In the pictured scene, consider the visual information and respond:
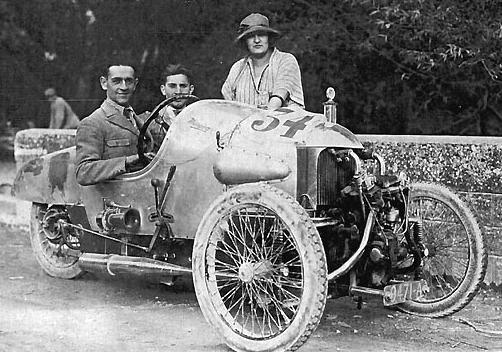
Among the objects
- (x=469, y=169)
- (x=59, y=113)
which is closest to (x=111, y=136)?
(x=469, y=169)

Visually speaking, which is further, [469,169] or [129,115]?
[469,169]

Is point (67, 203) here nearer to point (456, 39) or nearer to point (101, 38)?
point (456, 39)

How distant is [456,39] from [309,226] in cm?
485

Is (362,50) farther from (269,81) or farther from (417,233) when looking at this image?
(417,233)

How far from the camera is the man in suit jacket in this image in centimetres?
686

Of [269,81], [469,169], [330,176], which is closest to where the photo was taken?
[330,176]

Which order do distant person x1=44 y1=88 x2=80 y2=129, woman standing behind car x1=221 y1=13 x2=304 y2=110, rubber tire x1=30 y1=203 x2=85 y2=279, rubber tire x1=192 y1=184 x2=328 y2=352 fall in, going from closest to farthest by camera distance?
rubber tire x1=192 y1=184 x2=328 y2=352 < woman standing behind car x1=221 y1=13 x2=304 y2=110 < rubber tire x1=30 y1=203 x2=85 y2=279 < distant person x1=44 y1=88 x2=80 y2=129

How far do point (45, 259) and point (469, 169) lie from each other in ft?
12.4

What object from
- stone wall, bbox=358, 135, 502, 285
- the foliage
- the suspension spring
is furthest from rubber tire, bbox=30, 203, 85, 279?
the foliage

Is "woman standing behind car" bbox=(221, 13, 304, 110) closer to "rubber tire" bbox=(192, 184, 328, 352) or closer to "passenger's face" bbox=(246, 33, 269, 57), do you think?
"passenger's face" bbox=(246, 33, 269, 57)

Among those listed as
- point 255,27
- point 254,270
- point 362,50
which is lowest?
point 254,270

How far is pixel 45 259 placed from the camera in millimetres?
8211

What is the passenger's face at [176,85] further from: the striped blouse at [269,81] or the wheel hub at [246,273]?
the wheel hub at [246,273]

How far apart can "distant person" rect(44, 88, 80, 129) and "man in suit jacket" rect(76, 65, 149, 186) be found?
757 cm
